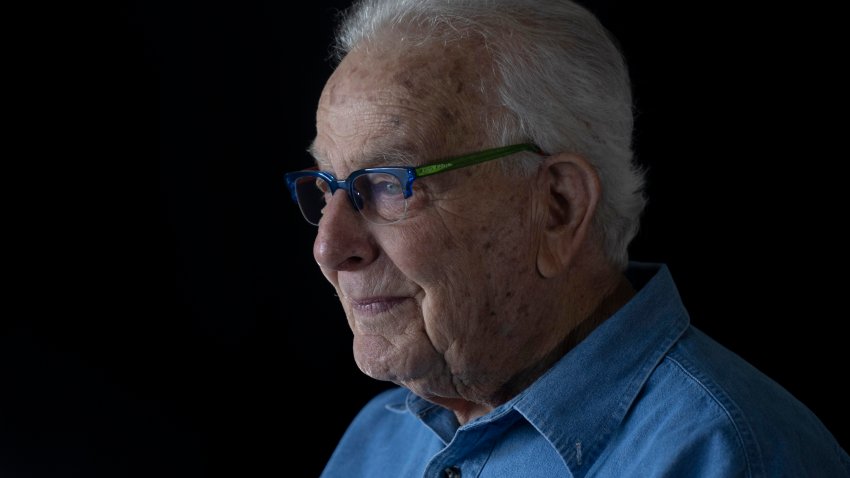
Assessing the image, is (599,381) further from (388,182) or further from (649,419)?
(388,182)

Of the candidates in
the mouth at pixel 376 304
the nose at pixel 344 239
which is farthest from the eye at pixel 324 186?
the mouth at pixel 376 304

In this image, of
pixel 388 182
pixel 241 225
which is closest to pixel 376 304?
pixel 388 182

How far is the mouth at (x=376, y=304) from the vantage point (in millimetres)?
1871

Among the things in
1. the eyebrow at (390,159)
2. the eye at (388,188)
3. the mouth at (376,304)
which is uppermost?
the eyebrow at (390,159)

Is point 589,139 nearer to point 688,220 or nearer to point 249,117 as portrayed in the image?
point 688,220

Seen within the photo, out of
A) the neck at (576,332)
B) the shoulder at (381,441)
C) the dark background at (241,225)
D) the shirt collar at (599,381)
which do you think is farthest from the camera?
the dark background at (241,225)

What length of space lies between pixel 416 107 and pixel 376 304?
0.42m

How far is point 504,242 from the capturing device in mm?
1834

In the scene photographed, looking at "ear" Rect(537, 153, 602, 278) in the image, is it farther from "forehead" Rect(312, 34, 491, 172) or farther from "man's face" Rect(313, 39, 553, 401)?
"forehead" Rect(312, 34, 491, 172)

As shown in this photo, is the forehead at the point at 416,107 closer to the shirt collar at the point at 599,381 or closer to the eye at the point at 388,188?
the eye at the point at 388,188

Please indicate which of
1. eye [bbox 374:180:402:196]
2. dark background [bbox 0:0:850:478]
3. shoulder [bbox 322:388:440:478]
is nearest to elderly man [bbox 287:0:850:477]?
eye [bbox 374:180:402:196]

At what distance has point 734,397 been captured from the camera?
5.52 feet

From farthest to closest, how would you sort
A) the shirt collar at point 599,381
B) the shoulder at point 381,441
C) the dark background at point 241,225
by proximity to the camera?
the dark background at point 241,225
the shoulder at point 381,441
the shirt collar at point 599,381

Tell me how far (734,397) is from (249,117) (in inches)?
75.4
